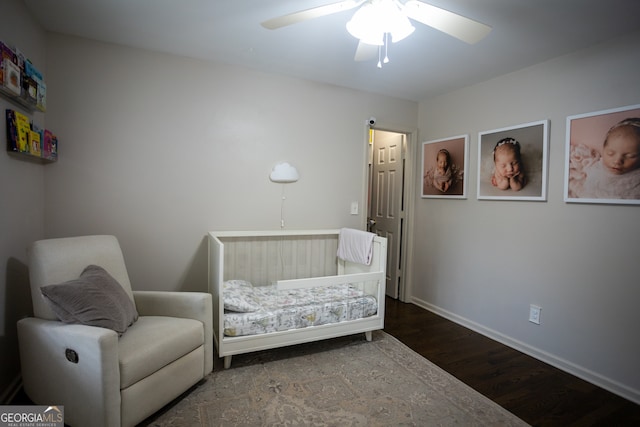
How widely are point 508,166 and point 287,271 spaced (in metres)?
2.17

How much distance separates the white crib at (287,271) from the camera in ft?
7.13

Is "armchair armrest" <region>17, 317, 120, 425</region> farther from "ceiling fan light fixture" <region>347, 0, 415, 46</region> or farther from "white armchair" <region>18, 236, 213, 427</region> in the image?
"ceiling fan light fixture" <region>347, 0, 415, 46</region>

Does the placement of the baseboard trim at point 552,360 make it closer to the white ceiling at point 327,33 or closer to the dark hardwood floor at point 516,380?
the dark hardwood floor at point 516,380

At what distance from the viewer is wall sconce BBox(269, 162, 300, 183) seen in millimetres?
2934

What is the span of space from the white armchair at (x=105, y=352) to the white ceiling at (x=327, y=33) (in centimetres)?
146

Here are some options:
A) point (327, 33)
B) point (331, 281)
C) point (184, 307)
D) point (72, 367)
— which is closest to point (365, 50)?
point (327, 33)

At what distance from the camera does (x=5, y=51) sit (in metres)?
1.56

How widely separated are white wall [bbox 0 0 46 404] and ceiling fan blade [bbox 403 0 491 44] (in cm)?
206

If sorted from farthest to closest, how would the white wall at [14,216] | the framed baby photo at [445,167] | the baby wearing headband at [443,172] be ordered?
the baby wearing headband at [443,172] < the framed baby photo at [445,167] < the white wall at [14,216]

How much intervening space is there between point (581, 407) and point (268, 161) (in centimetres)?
282

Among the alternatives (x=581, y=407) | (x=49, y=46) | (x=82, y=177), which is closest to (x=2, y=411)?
(x=82, y=177)

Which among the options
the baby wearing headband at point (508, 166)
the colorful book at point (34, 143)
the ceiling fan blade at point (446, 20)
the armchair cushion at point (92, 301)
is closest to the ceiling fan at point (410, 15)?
the ceiling fan blade at point (446, 20)

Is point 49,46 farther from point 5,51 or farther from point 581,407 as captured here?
point 581,407

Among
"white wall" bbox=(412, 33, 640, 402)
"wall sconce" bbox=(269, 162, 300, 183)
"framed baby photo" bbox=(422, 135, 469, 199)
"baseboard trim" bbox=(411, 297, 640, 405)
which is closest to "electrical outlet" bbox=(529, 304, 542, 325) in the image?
"white wall" bbox=(412, 33, 640, 402)
